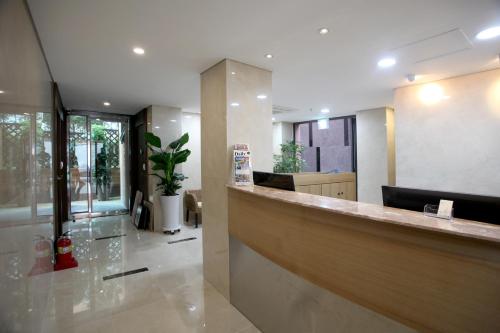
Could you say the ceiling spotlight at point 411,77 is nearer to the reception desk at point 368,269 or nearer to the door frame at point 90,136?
the reception desk at point 368,269

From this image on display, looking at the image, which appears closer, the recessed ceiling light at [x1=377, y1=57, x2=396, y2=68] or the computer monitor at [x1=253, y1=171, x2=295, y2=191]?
the computer monitor at [x1=253, y1=171, x2=295, y2=191]

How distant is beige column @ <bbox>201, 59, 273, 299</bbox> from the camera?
110 inches

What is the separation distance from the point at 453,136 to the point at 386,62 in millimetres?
1665

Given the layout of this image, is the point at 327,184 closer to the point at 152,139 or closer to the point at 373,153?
the point at 373,153

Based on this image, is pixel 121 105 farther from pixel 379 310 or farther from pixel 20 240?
pixel 379 310

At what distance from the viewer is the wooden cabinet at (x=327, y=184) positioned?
15.1ft

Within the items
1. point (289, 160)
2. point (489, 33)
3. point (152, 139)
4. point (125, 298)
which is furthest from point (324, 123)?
point (125, 298)

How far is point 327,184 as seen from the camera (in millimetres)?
5160

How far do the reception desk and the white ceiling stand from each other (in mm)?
1500

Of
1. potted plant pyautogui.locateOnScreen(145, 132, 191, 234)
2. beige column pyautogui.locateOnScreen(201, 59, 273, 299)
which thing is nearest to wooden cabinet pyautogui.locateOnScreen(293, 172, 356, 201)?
beige column pyautogui.locateOnScreen(201, 59, 273, 299)

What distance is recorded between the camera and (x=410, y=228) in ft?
3.74

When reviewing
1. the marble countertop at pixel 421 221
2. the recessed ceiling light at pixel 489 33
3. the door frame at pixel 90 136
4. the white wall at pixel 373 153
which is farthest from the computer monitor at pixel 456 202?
the door frame at pixel 90 136

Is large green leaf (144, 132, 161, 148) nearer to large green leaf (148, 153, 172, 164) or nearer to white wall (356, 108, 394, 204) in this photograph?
large green leaf (148, 153, 172, 164)

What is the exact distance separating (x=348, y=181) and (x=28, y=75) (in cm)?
588
